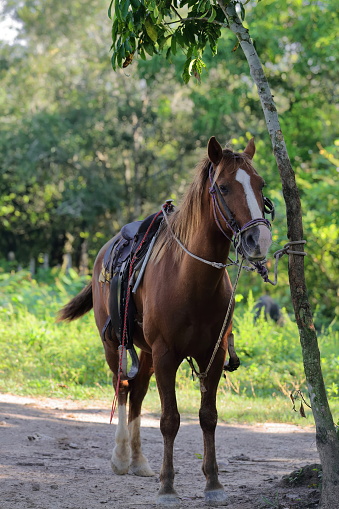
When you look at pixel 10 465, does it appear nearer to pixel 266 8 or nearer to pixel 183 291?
pixel 183 291

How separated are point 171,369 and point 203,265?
71cm

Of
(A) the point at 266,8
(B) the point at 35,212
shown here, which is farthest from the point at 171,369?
(B) the point at 35,212

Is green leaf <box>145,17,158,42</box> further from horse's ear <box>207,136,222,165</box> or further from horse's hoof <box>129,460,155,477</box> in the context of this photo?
horse's hoof <box>129,460,155,477</box>

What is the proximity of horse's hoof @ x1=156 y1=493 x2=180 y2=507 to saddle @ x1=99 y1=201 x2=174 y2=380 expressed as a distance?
1.13 metres

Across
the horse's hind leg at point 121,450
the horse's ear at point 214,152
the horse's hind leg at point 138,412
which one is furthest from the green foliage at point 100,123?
the horse's ear at point 214,152

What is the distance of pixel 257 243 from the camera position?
3.67 metres

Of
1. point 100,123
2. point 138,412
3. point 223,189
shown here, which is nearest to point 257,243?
point 223,189

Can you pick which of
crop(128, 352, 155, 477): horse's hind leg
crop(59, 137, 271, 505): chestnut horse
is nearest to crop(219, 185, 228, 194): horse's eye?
crop(59, 137, 271, 505): chestnut horse

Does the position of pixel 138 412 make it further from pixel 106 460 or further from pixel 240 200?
pixel 240 200

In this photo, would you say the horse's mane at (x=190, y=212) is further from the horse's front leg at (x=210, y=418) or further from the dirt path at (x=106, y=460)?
the dirt path at (x=106, y=460)

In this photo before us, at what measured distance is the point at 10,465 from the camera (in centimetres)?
506

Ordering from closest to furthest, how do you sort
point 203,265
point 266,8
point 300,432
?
point 203,265
point 300,432
point 266,8

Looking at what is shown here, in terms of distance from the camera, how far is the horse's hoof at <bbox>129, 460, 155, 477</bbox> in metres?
5.32

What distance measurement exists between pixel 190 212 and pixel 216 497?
73.5 inches
